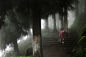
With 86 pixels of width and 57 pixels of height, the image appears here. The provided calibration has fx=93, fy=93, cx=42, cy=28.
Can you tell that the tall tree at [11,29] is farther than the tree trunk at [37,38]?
Yes

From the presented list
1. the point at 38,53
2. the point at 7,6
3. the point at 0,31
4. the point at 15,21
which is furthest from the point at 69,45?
the point at 0,31

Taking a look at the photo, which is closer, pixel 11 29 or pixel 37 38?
pixel 37 38

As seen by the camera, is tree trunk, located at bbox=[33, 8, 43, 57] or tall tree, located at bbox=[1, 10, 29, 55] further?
tall tree, located at bbox=[1, 10, 29, 55]

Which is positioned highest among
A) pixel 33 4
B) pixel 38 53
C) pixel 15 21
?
pixel 33 4

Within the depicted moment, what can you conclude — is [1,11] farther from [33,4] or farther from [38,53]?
[38,53]

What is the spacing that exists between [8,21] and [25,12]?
406 centimetres

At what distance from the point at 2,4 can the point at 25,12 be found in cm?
186

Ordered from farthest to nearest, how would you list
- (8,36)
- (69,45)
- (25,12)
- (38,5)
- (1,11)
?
(8,36) < (69,45) < (25,12) < (1,11) < (38,5)

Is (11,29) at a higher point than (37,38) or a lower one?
higher

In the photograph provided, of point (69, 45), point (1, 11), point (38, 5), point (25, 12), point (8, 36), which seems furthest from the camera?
point (8, 36)

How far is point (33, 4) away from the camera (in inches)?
257

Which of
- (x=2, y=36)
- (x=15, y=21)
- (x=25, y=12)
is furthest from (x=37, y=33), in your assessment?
(x=2, y=36)

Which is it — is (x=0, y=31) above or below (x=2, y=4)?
below

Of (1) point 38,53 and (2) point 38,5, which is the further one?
(1) point 38,53
